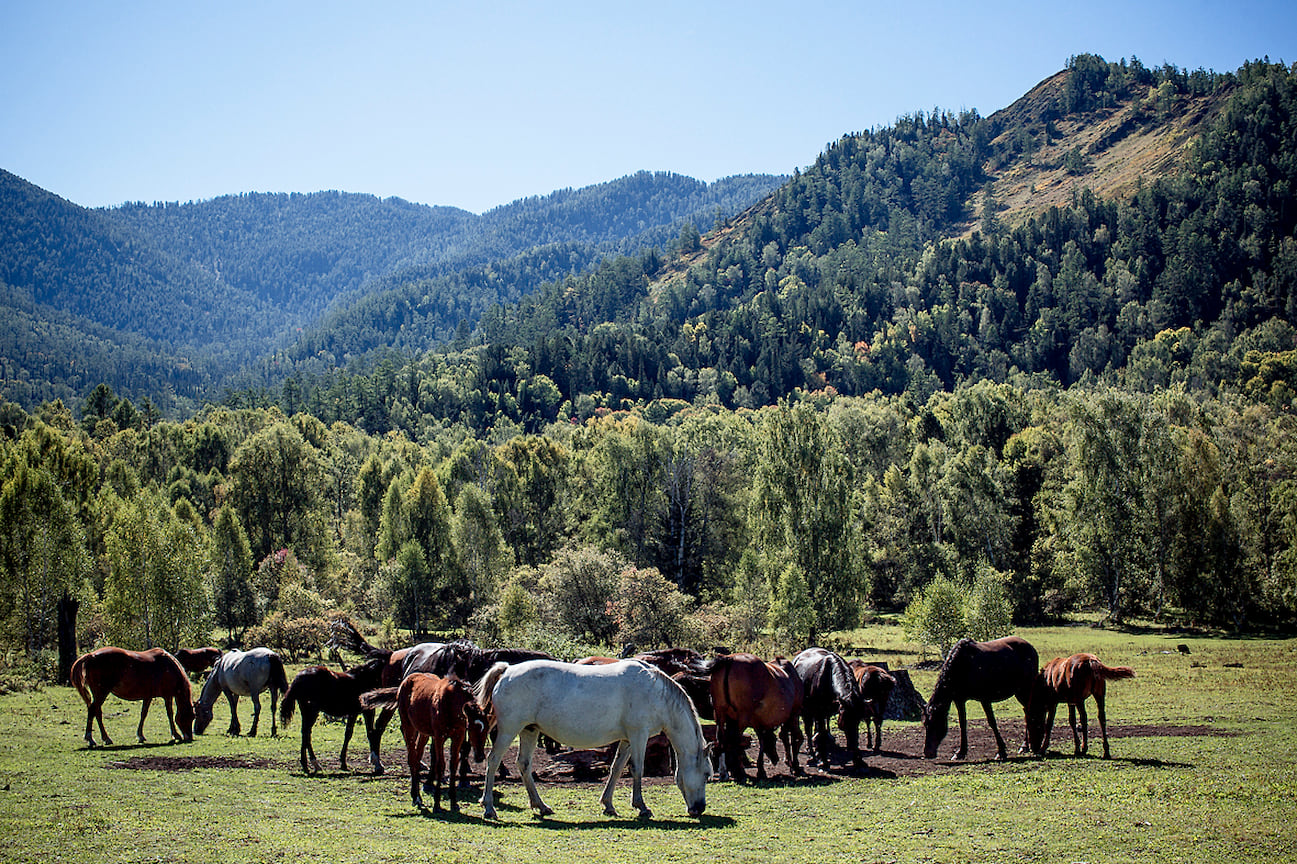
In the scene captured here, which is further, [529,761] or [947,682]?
[947,682]

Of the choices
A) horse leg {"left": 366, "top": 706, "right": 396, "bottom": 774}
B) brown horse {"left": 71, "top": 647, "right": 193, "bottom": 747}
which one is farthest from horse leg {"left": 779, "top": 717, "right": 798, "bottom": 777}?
brown horse {"left": 71, "top": 647, "right": 193, "bottom": 747}

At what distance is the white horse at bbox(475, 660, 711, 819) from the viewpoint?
13695mm

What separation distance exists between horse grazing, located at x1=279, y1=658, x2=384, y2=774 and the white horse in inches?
238

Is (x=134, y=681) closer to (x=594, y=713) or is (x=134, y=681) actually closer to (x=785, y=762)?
(x=594, y=713)

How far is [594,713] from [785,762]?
353 inches

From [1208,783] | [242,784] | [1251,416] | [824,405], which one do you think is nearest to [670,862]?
[242,784]

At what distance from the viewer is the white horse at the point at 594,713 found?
44.9 feet

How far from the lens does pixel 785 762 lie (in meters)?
20.8

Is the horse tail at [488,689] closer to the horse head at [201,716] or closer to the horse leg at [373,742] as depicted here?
the horse leg at [373,742]

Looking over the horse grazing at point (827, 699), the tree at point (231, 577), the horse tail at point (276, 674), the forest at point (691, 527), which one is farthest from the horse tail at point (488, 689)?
the tree at point (231, 577)

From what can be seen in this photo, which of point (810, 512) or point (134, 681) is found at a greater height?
point (810, 512)

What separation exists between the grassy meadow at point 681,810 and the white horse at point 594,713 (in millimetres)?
671

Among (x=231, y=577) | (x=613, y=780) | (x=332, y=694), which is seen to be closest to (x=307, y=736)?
(x=332, y=694)

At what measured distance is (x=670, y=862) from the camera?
10836 millimetres
